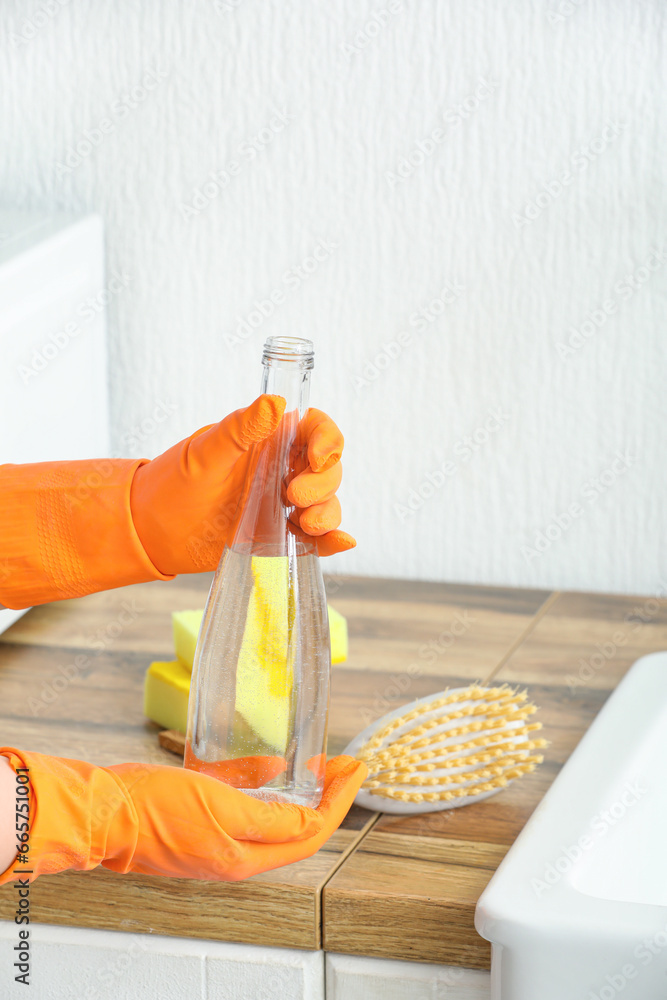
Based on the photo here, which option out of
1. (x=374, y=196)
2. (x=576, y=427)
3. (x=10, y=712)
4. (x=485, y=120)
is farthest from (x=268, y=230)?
(x=10, y=712)

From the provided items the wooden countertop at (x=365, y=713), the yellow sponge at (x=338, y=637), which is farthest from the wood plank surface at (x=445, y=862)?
the yellow sponge at (x=338, y=637)

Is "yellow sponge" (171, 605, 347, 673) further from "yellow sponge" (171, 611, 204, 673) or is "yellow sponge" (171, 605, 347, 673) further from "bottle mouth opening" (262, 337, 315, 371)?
"bottle mouth opening" (262, 337, 315, 371)

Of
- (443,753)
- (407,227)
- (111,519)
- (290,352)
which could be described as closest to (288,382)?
(290,352)

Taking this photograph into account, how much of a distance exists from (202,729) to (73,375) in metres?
0.45

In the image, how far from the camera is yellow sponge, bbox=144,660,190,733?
0.68 meters

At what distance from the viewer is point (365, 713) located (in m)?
0.73

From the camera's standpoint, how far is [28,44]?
36.8 inches

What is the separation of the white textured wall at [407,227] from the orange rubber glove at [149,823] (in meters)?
0.52

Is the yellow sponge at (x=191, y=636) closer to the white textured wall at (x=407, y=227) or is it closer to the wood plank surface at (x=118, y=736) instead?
the wood plank surface at (x=118, y=736)

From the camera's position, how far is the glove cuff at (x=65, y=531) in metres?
0.56

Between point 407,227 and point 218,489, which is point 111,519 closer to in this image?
point 218,489

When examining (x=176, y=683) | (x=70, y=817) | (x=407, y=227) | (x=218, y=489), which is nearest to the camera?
(x=70, y=817)

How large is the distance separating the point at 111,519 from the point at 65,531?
0.08 feet

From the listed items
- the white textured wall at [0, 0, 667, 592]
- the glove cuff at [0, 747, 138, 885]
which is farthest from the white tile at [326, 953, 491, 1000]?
the white textured wall at [0, 0, 667, 592]
